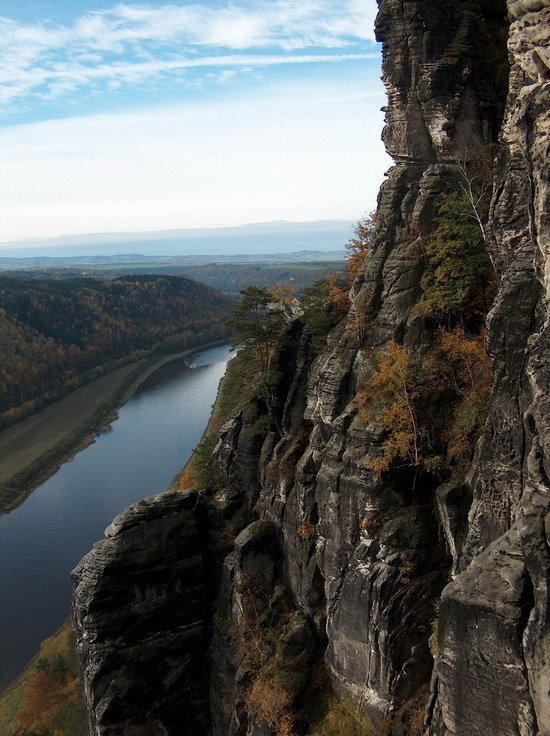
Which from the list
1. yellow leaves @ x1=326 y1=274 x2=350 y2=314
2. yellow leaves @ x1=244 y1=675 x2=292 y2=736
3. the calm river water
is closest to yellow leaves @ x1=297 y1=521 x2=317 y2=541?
yellow leaves @ x1=244 y1=675 x2=292 y2=736

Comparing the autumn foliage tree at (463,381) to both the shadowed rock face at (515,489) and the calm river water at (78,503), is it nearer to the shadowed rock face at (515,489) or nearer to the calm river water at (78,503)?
the shadowed rock face at (515,489)

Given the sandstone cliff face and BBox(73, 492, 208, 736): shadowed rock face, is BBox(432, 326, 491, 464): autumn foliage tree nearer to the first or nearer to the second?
the sandstone cliff face

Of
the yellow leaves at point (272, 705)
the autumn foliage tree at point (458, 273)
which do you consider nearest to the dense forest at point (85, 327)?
the yellow leaves at point (272, 705)

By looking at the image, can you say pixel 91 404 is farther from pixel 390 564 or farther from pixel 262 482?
pixel 390 564

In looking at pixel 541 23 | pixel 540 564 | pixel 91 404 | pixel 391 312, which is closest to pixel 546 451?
pixel 540 564

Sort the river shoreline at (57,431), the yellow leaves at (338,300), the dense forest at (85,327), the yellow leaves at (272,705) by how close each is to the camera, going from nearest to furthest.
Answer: the yellow leaves at (272,705) → the yellow leaves at (338,300) → the river shoreline at (57,431) → the dense forest at (85,327)
